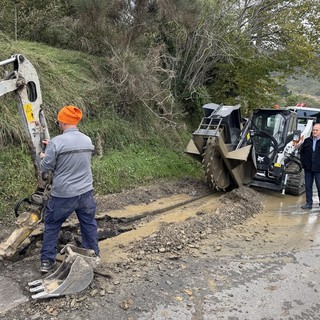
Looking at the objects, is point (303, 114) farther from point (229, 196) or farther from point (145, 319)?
point (145, 319)

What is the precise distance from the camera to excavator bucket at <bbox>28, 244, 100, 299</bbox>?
11.9 feet

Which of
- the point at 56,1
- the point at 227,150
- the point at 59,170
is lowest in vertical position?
the point at 227,150

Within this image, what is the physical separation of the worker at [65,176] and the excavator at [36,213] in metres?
0.25

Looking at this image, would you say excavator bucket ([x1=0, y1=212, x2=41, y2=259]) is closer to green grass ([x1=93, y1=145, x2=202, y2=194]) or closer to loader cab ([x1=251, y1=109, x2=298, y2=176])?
green grass ([x1=93, y1=145, x2=202, y2=194])

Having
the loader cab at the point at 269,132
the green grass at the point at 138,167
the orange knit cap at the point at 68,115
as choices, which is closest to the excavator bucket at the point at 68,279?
the orange knit cap at the point at 68,115

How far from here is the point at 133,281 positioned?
4.08 m

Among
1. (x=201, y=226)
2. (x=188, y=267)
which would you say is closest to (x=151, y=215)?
(x=201, y=226)

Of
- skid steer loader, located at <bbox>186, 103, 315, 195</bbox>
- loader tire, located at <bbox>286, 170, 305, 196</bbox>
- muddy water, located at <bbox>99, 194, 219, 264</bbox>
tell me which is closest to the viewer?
muddy water, located at <bbox>99, 194, 219, 264</bbox>

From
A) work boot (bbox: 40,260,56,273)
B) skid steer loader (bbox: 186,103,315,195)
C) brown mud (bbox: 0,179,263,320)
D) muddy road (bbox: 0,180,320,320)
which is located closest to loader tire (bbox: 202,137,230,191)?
skid steer loader (bbox: 186,103,315,195)

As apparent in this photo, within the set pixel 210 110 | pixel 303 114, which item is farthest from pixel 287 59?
pixel 210 110

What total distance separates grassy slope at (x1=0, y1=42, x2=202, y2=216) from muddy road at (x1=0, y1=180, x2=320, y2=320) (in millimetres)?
1003

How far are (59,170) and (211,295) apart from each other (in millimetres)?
2217

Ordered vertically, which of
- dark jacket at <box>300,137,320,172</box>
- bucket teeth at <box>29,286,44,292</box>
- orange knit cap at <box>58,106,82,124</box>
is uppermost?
orange knit cap at <box>58,106,82,124</box>

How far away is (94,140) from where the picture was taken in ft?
26.6
